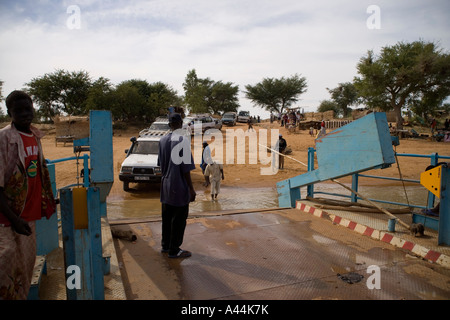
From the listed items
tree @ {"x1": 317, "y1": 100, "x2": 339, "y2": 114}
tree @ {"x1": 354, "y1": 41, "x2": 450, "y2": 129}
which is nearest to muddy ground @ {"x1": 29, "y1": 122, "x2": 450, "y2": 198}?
→ tree @ {"x1": 354, "y1": 41, "x2": 450, "y2": 129}

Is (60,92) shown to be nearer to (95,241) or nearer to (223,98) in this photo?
(223,98)

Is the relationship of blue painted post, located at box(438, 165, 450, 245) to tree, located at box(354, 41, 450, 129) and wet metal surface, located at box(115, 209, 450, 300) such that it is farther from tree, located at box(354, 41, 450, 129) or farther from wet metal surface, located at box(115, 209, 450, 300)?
tree, located at box(354, 41, 450, 129)

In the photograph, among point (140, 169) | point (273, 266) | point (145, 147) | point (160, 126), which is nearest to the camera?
point (273, 266)

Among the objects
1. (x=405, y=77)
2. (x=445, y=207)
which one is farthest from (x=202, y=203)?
(x=405, y=77)

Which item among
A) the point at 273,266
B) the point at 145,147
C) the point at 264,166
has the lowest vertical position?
the point at 264,166

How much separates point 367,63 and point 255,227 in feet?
94.8

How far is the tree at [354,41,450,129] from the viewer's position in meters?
26.0

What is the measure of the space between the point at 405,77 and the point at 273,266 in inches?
1118

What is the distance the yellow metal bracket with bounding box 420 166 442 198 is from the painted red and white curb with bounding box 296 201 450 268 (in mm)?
699

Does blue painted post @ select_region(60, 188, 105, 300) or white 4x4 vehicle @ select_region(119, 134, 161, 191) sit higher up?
blue painted post @ select_region(60, 188, 105, 300)

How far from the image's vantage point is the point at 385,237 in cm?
432
